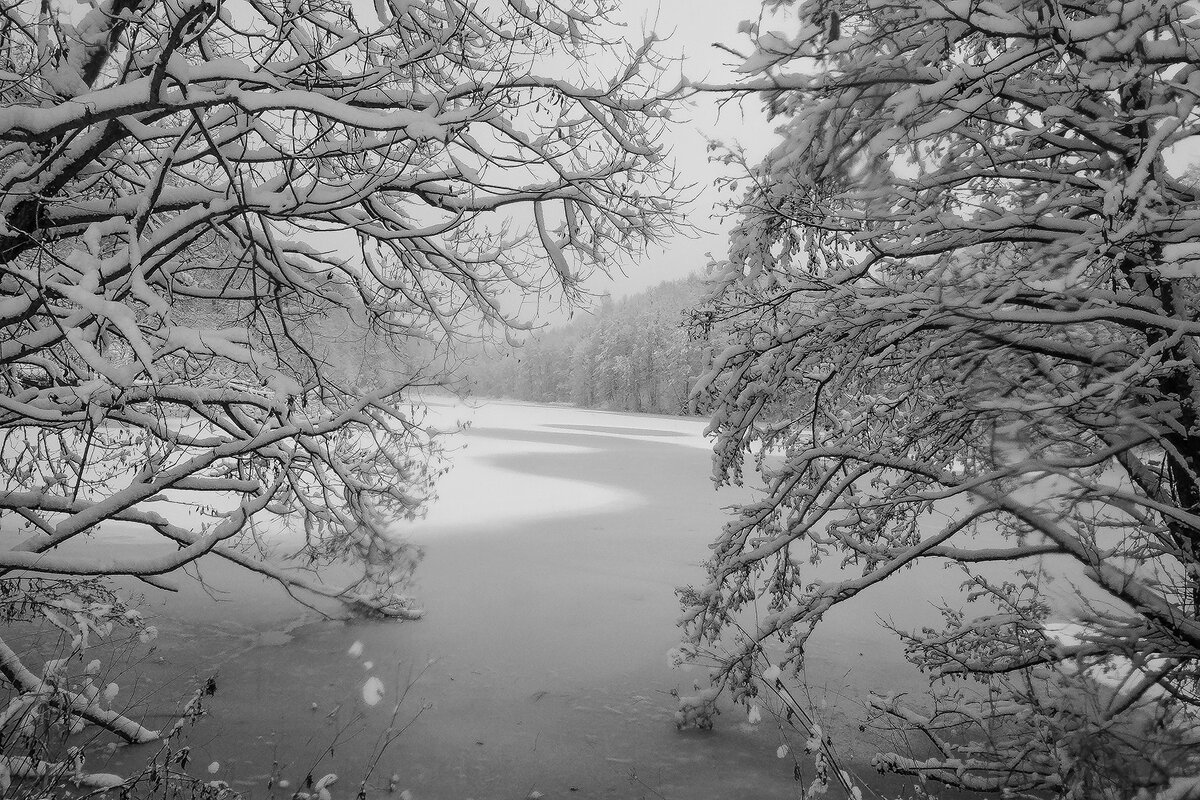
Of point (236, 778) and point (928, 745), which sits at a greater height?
point (236, 778)

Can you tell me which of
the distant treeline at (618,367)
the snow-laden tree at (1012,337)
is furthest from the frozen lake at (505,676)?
the distant treeline at (618,367)

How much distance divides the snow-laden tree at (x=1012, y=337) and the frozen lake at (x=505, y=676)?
98 centimetres

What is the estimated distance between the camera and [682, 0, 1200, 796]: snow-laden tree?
7.20 feet

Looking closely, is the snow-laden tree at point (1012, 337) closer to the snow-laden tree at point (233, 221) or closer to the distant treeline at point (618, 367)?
the snow-laden tree at point (233, 221)

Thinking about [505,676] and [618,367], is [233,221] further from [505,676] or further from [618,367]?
[618,367]

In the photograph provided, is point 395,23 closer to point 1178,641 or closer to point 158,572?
point 158,572

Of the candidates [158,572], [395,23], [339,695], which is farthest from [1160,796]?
[339,695]

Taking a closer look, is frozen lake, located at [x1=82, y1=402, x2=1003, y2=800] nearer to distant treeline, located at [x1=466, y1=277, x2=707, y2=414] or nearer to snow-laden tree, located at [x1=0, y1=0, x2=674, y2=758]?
snow-laden tree, located at [x1=0, y1=0, x2=674, y2=758]

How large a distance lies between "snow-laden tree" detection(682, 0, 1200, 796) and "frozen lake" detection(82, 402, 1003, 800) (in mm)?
982

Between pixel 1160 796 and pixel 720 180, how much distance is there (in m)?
3.54

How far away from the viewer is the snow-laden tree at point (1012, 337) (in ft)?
7.20

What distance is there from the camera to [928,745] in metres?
4.96

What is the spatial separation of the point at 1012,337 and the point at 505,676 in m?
5.02

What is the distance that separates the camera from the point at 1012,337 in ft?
9.45
